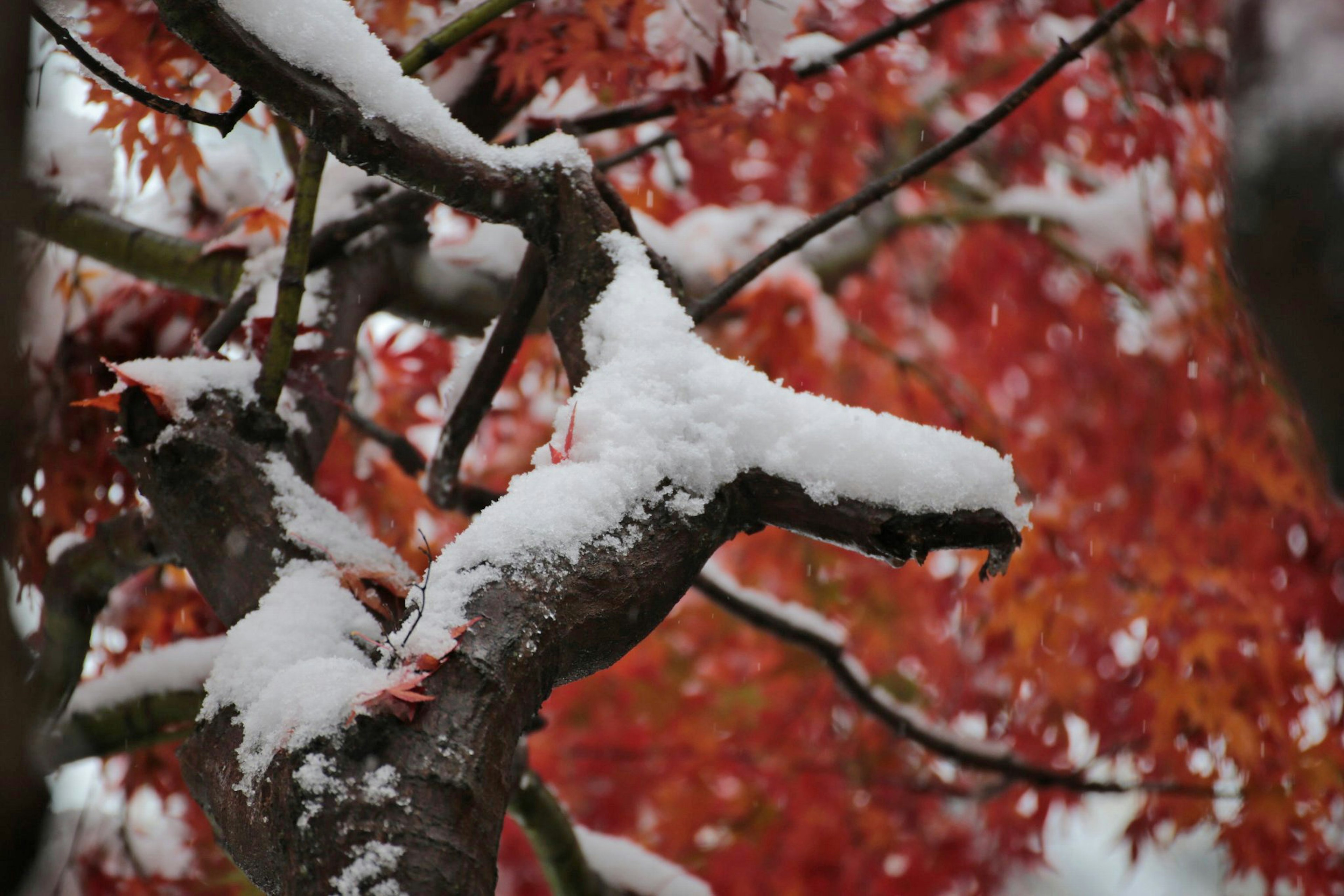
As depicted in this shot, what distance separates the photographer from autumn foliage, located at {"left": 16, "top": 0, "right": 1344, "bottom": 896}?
206 centimetres

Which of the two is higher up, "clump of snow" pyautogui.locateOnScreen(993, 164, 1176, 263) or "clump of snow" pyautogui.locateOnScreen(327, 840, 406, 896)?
"clump of snow" pyautogui.locateOnScreen(327, 840, 406, 896)

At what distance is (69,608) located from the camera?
181cm

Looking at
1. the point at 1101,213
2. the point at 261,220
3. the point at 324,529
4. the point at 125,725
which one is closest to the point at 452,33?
the point at 261,220

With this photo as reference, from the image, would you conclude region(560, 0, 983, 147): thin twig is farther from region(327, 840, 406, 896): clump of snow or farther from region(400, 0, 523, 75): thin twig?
region(327, 840, 406, 896): clump of snow

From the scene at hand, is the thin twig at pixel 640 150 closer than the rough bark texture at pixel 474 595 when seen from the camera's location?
No

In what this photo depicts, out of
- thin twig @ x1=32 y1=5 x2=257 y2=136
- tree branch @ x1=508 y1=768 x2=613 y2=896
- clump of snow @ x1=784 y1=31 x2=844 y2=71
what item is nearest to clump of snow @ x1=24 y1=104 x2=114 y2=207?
thin twig @ x1=32 y1=5 x2=257 y2=136

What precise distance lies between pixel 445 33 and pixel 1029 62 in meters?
4.90

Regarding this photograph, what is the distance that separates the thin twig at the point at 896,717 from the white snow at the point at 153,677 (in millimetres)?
1034

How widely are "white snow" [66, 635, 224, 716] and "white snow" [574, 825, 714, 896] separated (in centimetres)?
89

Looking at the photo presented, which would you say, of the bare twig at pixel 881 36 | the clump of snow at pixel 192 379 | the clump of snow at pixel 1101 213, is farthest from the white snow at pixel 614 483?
the clump of snow at pixel 1101 213

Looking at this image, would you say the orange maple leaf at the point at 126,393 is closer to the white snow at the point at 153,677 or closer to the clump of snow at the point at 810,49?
the white snow at the point at 153,677

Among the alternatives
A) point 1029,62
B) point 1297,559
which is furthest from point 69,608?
point 1029,62

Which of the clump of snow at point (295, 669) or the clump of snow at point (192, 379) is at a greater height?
the clump of snow at point (192, 379)

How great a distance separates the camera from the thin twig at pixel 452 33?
1408mm
